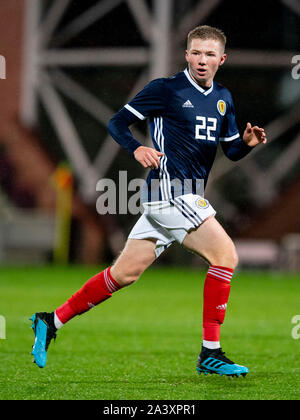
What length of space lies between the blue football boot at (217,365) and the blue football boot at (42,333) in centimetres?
96

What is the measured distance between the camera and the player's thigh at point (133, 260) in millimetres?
5426

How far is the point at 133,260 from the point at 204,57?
1.34 meters

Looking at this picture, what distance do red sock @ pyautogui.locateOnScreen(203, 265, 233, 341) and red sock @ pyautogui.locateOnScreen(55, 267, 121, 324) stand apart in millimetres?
593

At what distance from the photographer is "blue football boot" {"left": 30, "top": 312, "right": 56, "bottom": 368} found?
532cm

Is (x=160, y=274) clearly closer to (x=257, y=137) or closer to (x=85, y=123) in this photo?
(x=85, y=123)

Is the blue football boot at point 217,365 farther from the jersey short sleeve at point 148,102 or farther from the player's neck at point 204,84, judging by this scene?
the player's neck at point 204,84

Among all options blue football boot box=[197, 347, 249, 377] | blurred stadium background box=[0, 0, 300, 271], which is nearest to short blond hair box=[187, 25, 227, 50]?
blue football boot box=[197, 347, 249, 377]

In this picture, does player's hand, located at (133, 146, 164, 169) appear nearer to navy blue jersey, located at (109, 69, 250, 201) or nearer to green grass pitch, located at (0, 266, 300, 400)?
navy blue jersey, located at (109, 69, 250, 201)

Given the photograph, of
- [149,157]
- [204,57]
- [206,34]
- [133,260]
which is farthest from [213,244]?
[206,34]

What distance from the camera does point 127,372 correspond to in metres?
5.57

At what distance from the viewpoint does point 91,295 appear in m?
5.51

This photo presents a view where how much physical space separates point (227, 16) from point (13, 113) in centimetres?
595

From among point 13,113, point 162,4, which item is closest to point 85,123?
point 13,113

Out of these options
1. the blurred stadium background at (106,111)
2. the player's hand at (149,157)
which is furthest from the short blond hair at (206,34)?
the blurred stadium background at (106,111)
